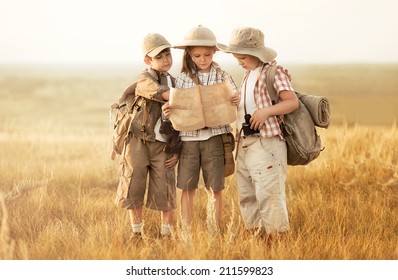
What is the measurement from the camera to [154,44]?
15.9 feet

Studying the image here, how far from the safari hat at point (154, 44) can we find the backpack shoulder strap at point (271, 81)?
34.1 inches

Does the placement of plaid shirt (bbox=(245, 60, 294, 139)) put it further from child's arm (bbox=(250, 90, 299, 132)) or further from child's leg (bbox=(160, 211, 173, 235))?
child's leg (bbox=(160, 211, 173, 235))

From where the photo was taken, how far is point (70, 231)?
506 cm

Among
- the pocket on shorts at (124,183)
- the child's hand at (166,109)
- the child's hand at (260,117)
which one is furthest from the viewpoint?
the pocket on shorts at (124,183)

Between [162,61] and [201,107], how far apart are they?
53 centimetres

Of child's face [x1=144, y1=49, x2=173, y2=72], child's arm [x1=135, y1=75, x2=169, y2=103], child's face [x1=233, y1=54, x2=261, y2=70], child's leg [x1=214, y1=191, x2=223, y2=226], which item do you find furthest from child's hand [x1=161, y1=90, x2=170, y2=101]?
child's leg [x1=214, y1=191, x2=223, y2=226]

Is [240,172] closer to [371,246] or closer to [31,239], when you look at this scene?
[371,246]

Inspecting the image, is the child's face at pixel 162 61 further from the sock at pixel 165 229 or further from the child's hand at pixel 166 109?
the sock at pixel 165 229

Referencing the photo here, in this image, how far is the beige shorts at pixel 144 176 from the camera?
4.94m

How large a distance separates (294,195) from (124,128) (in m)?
2.33

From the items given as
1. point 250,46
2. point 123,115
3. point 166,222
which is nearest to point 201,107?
point 250,46

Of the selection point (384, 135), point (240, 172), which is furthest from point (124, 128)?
point (384, 135)

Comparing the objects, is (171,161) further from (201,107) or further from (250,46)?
(250,46)

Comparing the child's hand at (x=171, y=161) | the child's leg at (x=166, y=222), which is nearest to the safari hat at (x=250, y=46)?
the child's hand at (x=171, y=161)
